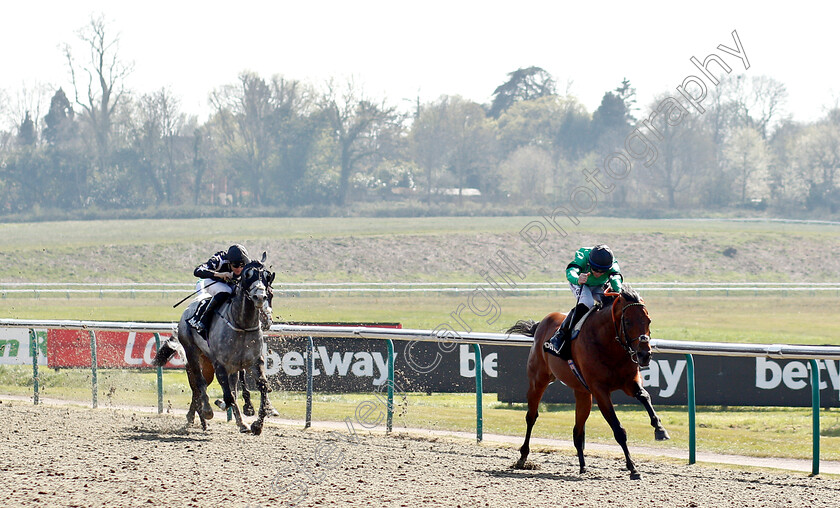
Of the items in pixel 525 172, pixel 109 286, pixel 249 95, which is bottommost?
pixel 109 286

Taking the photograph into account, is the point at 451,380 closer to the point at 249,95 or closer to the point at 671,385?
the point at 671,385

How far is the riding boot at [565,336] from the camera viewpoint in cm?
755

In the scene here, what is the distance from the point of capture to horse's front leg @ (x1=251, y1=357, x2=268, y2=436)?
864 centimetres

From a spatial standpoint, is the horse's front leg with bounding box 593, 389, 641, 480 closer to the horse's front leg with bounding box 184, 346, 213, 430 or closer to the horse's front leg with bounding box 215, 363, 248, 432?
the horse's front leg with bounding box 215, 363, 248, 432

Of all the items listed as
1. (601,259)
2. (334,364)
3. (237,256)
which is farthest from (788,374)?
(237,256)

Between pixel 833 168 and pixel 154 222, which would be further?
pixel 833 168

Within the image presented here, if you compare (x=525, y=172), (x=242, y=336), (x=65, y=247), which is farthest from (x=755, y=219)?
(x=242, y=336)

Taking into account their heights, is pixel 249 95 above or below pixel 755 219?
above

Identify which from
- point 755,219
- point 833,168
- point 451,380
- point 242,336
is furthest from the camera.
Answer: point 833,168

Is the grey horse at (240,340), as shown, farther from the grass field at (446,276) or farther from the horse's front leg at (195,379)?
the grass field at (446,276)

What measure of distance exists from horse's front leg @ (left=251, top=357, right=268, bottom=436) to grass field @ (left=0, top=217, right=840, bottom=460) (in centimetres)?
185

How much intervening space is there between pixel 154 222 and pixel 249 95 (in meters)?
14.9

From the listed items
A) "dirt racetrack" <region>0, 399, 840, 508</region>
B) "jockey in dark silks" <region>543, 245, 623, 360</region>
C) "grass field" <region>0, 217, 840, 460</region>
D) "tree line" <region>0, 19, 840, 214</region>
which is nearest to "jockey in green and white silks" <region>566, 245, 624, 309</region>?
"jockey in dark silks" <region>543, 245, 623, 360</region>

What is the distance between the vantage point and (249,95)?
66.1 m
